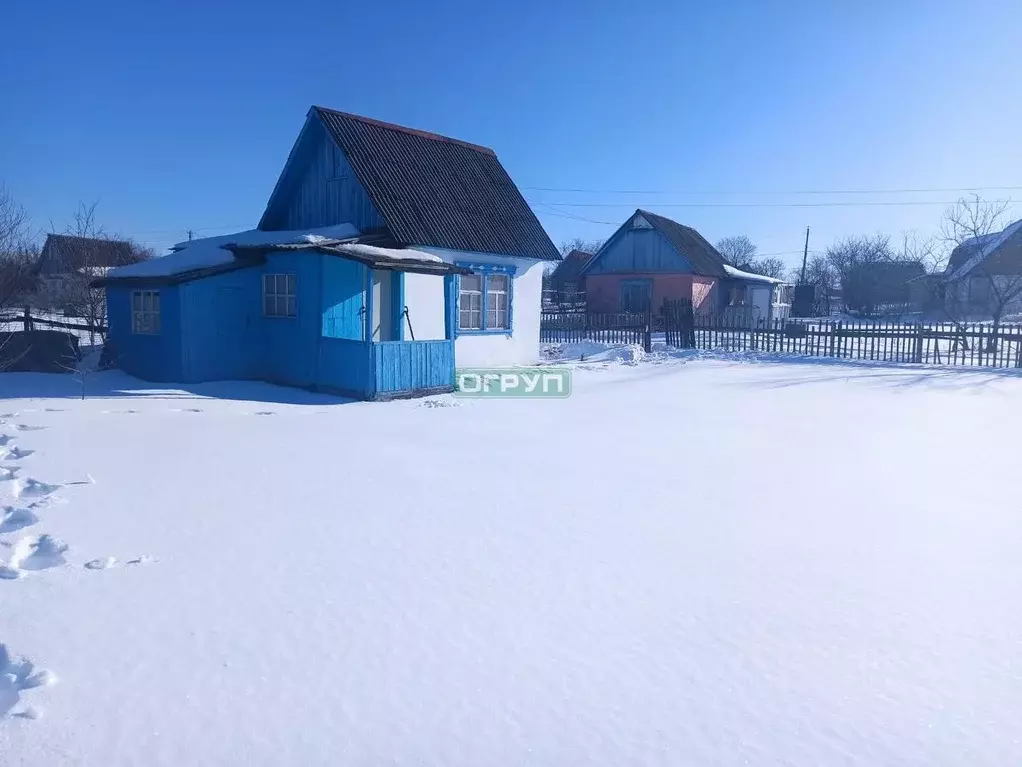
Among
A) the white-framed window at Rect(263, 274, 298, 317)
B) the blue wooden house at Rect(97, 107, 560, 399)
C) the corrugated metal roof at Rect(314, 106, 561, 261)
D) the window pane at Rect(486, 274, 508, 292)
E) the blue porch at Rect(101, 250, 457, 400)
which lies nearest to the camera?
the blue porch at Rect(101, 250, 457, 400)

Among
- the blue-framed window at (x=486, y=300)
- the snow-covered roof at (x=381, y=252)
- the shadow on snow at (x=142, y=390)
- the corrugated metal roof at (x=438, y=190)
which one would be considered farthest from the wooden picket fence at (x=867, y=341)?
the shadow on snow at (x=142, y=390)

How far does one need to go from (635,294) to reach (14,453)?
106 ft

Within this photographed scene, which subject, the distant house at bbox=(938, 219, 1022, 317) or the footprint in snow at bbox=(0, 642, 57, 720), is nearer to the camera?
the footprint in snow at bbox=(0, 642, 57, 720)

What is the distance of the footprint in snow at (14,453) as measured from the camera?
7148 mm

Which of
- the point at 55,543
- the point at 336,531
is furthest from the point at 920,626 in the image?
the point at 55,543

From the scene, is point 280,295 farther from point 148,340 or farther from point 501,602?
point 501,602

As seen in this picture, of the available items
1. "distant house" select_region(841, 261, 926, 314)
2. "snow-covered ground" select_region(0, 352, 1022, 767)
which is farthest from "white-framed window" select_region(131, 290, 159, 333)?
"distant house" select_region(841, 261, 926, 314)

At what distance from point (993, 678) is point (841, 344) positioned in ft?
69.6

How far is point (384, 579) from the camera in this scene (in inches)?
180

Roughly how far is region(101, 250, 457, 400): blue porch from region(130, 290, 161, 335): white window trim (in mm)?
20

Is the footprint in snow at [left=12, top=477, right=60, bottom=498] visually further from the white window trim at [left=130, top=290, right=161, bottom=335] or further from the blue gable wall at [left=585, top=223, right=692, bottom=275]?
→ the blue gable wall at [left=585, top=223, right=692, bottom=275]

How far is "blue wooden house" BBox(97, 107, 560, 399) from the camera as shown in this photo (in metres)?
12.9

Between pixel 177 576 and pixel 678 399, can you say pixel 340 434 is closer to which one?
pixel 177 576

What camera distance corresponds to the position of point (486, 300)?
17078mm
